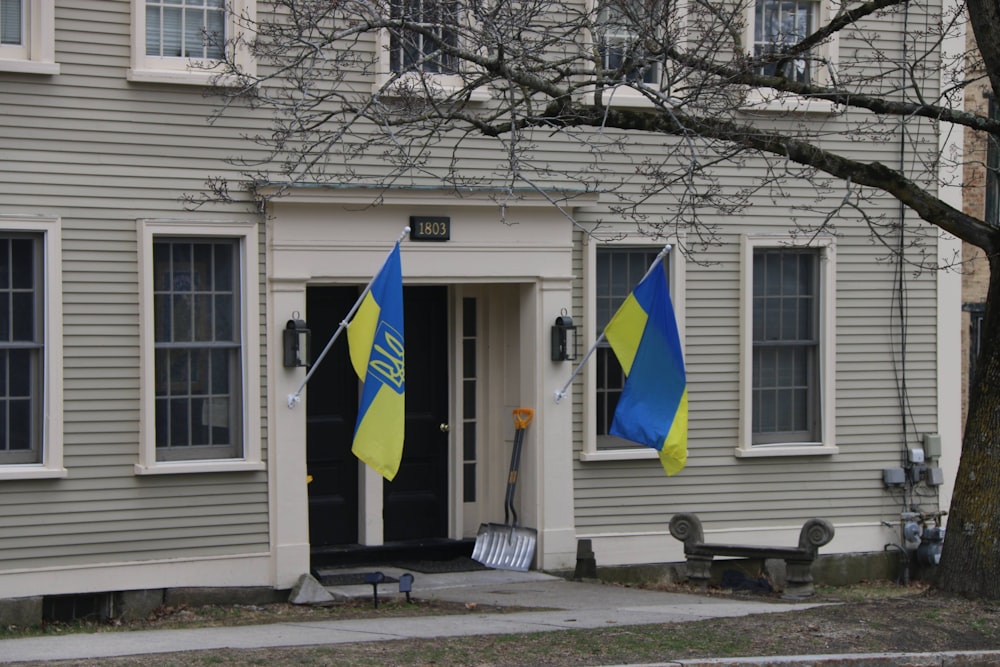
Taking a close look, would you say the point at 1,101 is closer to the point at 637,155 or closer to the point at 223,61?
the point at 223,61

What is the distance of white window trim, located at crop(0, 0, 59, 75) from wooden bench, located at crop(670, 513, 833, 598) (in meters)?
6.95

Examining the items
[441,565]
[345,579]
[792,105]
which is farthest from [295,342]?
[792,105]

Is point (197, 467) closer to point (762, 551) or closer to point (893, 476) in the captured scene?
point (762, 551)

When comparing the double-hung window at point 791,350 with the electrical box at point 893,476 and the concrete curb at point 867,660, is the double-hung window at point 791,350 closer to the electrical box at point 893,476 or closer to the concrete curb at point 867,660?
the electrical box at point 893,476

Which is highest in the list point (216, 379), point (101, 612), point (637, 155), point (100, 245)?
point (637, 155)

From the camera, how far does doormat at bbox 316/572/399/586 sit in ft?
43.1

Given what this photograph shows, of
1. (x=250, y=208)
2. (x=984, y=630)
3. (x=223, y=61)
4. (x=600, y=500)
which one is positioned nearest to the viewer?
(x=984, y=630)

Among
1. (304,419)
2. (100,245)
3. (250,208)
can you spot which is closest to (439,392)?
(304,419)

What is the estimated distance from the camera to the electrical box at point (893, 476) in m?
15.2

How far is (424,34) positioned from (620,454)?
517 centimetres

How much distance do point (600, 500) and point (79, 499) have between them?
4.85m

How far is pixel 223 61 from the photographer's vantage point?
11.6 metres

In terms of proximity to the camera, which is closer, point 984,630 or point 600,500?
point 984,630

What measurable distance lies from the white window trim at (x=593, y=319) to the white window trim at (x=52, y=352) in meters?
4.80
